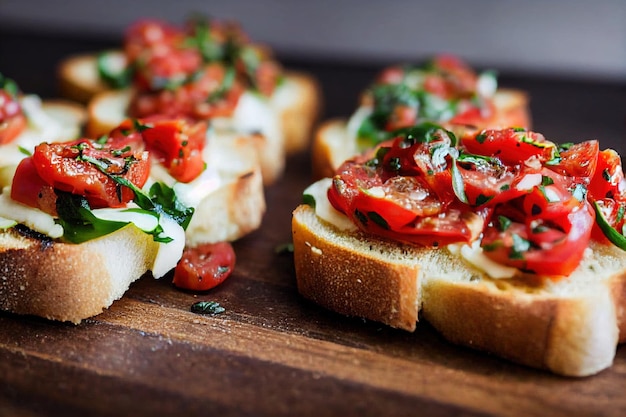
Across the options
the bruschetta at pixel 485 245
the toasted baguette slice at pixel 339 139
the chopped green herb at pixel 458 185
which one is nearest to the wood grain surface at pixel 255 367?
the bruschetta at pixel 485 245

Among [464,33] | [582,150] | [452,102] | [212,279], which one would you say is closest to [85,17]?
[464,33]

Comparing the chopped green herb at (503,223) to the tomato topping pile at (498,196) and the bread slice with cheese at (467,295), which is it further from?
the bread slice with cheese at (467,295)

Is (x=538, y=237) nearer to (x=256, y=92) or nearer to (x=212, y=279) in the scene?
(x=212, y=279)

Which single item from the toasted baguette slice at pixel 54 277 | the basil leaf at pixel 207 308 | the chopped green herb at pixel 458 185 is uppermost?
the chopped green herb at pixel 458 185

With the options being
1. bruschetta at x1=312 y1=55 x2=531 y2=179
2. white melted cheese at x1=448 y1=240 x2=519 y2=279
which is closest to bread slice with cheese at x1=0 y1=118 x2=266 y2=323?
bruschetta at x1=312 y1=55 x2=531 y2=179

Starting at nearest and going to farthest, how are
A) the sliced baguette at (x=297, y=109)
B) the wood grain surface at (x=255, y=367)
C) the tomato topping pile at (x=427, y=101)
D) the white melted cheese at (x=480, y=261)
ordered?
the wood grain surface at (x=255, y=367) → the white melted cheese at (x=480, y=261) → the tomato topping pile at (x=427, y=101) → the sliced baguette at (x=297, y=109)

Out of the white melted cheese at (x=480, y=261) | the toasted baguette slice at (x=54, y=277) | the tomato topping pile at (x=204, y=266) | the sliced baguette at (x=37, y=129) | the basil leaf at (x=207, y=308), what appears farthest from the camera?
the sliced baguette at (x=37, y=129)

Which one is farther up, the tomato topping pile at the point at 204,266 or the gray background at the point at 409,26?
the gray background at the point at 409,26
